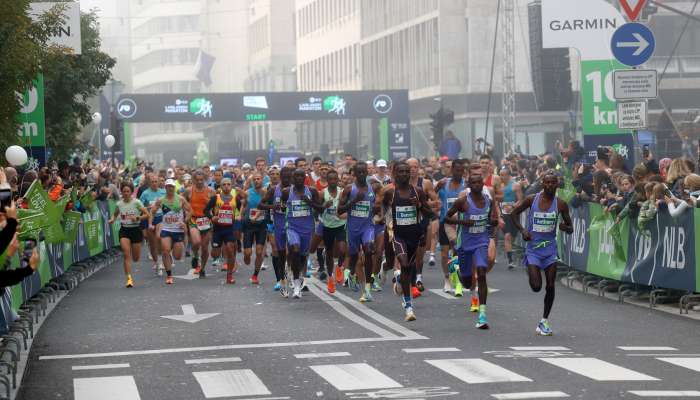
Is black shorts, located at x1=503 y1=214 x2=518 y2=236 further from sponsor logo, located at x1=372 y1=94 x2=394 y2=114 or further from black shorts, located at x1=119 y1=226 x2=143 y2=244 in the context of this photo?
sponsor logo, located at x1=372 y1=94 x2=394 y2=114

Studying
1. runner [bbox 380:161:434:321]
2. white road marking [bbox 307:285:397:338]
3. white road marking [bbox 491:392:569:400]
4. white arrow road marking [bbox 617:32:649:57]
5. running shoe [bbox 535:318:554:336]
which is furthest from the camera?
white arrow road marking [bbox 617:32:649:57]

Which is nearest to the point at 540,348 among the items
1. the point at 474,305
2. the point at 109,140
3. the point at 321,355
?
the point at 321,355

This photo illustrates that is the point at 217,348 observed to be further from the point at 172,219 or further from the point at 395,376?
the point at 172,219

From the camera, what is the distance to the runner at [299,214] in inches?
782

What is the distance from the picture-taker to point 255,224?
2350 cm

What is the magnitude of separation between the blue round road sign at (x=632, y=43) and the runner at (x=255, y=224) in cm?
578

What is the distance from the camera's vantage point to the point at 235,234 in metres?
25.9

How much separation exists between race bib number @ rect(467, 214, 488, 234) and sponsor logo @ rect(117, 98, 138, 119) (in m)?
42.5

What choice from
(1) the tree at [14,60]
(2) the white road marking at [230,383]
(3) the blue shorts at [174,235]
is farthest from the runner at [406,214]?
(3) the blue shorts at [174,235]

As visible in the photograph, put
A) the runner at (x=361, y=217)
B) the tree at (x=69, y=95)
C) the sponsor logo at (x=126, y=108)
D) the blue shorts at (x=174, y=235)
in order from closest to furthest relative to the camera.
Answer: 1. the runner at (x=361, y=217)
2. the blue shorts at (x=174, y=235)
3. the tree at (x=69, y=95)
4. the sponsor logo at (x=126, y=108)

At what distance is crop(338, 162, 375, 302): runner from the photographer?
63.4 feet

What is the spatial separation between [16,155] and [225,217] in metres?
3.87

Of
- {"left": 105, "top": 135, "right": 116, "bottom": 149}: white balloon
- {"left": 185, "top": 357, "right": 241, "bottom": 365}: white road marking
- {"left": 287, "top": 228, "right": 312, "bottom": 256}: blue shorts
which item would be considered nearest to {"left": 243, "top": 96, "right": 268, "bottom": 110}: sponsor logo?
{"left": 105, "top": 135, "right": 116, "bottom": 149}: white balloon

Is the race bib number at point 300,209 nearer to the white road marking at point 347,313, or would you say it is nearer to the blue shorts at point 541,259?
the white road marking at point 347,313
